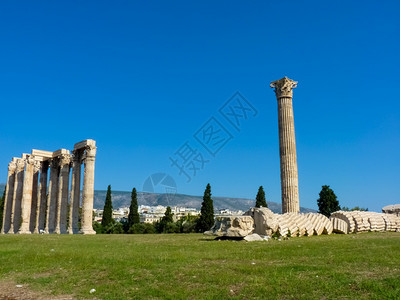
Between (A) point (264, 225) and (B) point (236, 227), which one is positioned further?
(A) point (264, 225)

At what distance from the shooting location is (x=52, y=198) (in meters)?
39.2

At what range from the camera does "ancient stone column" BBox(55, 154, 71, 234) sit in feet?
120

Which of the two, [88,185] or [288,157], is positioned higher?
[288,157]

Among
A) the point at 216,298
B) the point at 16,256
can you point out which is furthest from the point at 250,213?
the point at 216,298

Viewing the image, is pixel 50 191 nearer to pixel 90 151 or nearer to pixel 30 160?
pixel 30 160

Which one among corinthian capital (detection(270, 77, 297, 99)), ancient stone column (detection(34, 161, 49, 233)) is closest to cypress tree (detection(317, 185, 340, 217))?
corinthian capital (detection(270, 77, 297, 99))

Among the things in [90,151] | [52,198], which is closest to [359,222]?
[90,151]

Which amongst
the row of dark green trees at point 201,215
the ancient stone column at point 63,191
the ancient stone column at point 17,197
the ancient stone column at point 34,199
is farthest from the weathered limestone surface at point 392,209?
the ancient stone column at point 17,197

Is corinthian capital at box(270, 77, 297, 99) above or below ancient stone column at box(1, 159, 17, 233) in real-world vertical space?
above

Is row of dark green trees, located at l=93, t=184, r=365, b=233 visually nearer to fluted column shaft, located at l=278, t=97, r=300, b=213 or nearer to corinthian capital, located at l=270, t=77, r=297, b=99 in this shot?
fluted column shaft, located at l=278, t=97, r=300, b=213

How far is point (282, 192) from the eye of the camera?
30.5 meters

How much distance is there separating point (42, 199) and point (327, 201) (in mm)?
37449

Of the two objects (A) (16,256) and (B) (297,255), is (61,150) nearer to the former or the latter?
(A) (16,256)

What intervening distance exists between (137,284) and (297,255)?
18.4ft
